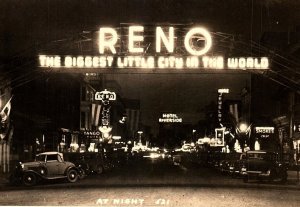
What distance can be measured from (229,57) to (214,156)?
24252mm

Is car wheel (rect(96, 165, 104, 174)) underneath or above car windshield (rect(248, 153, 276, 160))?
underneath

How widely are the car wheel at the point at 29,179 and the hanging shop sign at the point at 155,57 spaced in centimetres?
558

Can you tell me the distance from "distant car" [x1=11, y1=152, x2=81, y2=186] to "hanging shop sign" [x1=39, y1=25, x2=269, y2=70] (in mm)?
4992

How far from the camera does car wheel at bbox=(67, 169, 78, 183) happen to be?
28.0 m

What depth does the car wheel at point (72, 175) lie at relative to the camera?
28031mm

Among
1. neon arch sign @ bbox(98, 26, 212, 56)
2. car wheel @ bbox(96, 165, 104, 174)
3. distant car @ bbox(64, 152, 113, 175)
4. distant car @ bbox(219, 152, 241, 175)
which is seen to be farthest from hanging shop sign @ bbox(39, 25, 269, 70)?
car wheel @ bbox(96, 165, 104, 174)

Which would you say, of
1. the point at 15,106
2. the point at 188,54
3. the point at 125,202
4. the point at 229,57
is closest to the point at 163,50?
the point at 188,54

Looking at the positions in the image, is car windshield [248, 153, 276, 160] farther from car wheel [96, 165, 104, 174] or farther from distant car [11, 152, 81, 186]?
car wheel [96, 165, 104, 174]

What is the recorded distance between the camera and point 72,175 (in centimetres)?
2825

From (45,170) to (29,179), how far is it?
100 centimetres

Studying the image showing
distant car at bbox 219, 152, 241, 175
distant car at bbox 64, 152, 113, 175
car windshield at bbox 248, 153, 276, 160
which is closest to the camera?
car windshield at bbox 248, 153, 276, 160

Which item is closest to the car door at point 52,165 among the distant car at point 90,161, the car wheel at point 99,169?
the distant car at point 90,161

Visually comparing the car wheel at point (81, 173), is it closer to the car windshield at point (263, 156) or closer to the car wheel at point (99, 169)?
the car wheel at point (99, 169)

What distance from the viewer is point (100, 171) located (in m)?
37.2
